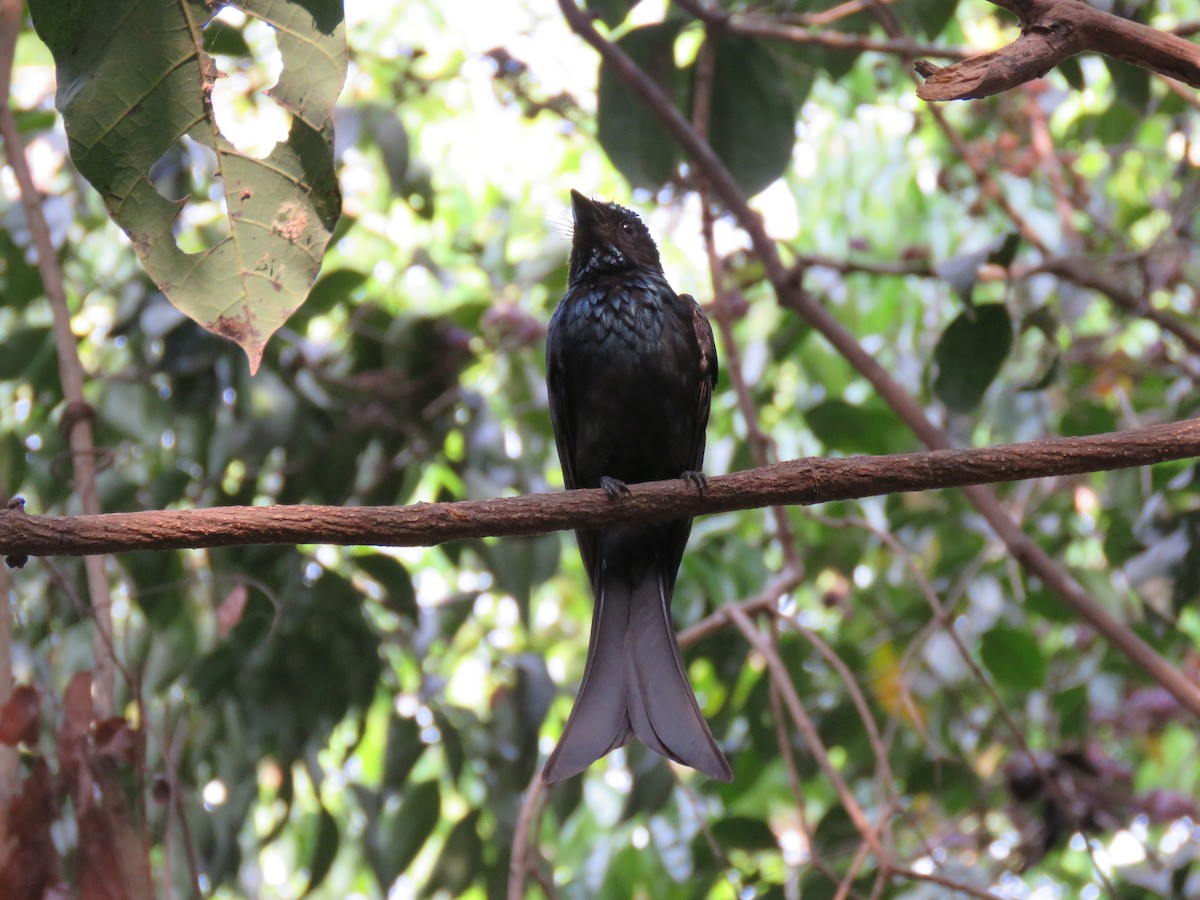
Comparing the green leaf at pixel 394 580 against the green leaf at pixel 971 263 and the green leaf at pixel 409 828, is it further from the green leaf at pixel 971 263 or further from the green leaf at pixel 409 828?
the green leaf at pixel 971 263

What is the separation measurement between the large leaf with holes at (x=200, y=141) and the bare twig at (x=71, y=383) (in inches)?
31.9

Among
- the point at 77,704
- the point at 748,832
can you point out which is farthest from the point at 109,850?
the point at 748,832

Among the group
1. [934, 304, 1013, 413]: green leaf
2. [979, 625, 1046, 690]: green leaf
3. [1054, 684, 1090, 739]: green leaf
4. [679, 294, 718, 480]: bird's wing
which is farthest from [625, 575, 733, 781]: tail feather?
[1054, 684, 1090, 739]: green leaf

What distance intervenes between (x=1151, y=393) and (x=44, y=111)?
3758 millimetres

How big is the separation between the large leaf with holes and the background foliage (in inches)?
32.1

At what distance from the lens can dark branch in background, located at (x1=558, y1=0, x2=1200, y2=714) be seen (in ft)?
8.97

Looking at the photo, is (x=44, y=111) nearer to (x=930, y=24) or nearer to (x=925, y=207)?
(x=930, y=24)

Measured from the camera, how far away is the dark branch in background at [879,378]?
2734mm

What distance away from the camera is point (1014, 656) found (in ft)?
11.1

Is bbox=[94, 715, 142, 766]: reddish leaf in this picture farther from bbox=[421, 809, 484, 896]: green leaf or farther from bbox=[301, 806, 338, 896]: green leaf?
bbox=[421, 809, 484, 896]: green leaf

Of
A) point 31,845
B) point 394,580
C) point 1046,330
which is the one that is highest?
point 1046,330

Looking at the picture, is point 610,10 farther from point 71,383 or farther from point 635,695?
point 635,695

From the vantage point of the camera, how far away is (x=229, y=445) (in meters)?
3.17

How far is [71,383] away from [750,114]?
6.70 feet
